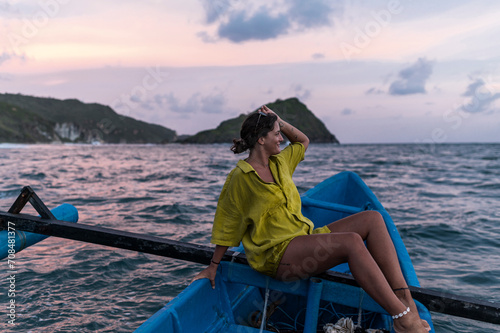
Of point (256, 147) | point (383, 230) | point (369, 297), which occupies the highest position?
point (256, 147)

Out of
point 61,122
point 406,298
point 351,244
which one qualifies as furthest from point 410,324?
point 61,122

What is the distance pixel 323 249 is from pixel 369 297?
53cm

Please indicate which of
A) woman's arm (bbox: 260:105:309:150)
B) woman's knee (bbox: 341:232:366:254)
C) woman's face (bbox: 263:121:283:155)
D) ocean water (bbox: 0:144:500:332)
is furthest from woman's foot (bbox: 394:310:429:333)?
ocean water (bbox: 0:144:500:332)

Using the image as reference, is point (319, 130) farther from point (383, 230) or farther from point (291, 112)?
point (383, 230)

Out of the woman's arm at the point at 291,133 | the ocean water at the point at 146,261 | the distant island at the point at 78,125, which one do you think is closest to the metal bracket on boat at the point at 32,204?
the ocean water at the point at 146,261

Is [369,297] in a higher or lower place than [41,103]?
lower

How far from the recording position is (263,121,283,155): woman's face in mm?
2785

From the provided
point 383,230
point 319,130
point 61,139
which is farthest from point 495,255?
point 319,130

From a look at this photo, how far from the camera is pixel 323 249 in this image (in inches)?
98.2

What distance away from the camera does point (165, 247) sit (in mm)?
3570

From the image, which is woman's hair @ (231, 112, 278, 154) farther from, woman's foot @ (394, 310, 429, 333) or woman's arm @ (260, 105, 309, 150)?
woman's foot @ (394, 310, 429, 333)

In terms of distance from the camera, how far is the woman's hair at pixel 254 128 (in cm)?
274

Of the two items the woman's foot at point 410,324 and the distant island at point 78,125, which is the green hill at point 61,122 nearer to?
the distant island at point 78,125

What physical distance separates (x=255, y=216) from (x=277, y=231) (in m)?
0.21
